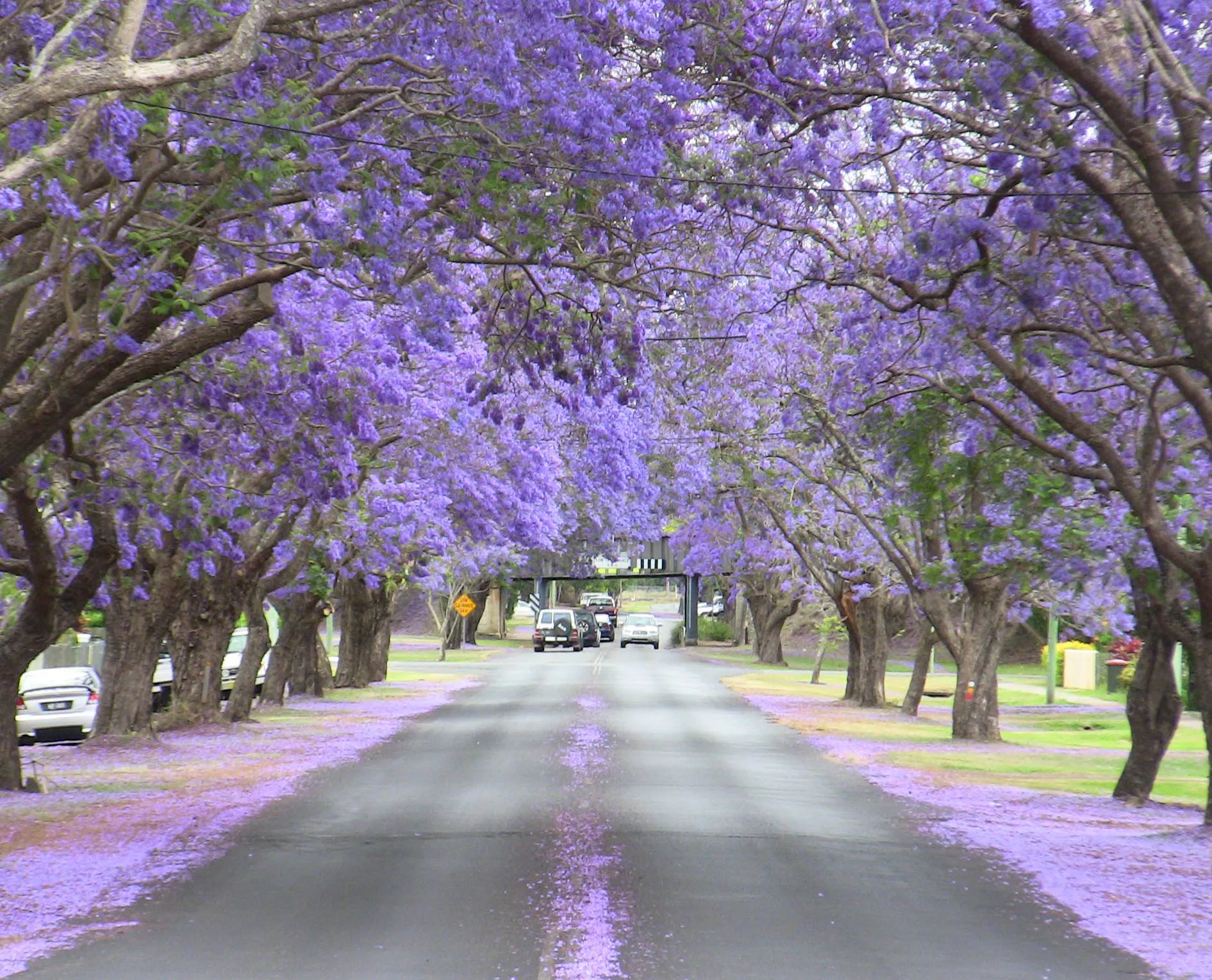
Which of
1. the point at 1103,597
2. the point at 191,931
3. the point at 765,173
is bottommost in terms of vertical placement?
the point at 191,931

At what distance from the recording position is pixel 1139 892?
38.4 ft

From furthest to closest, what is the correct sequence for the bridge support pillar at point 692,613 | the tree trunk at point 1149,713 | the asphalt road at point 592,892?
the bridge support pillar at point 692,613 < the tree trunk at point 1149,713 < the asphalt road at point 592,892

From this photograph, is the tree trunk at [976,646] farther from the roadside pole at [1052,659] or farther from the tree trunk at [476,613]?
the tree trunk at [476,613]

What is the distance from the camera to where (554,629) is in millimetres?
71938

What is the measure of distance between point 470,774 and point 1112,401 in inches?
342

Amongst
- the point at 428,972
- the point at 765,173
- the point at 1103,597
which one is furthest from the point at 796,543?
the point at 428,972

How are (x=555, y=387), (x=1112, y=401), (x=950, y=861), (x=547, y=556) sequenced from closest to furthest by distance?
(x=950, y=861), (x=1112, y=401), (x=555, y=387), (x=547, y=556)

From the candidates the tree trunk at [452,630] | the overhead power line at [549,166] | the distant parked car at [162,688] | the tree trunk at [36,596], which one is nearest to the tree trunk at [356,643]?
the distant parked car at [162,688]

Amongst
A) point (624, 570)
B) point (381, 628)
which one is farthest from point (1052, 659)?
point (624, 570)

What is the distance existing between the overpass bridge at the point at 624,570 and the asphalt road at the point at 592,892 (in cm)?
4605

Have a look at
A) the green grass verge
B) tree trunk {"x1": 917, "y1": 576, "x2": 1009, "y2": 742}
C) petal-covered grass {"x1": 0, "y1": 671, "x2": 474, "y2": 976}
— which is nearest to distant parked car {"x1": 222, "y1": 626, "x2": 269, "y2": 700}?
petal-covered grass {"x1": 0, "y1": 671, "x2": 474, "y2": 976}

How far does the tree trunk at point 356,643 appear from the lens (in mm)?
41562

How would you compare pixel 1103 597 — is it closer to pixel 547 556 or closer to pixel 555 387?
pixel 555 387

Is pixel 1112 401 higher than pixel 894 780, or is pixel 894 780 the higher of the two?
pixel 1112 401
